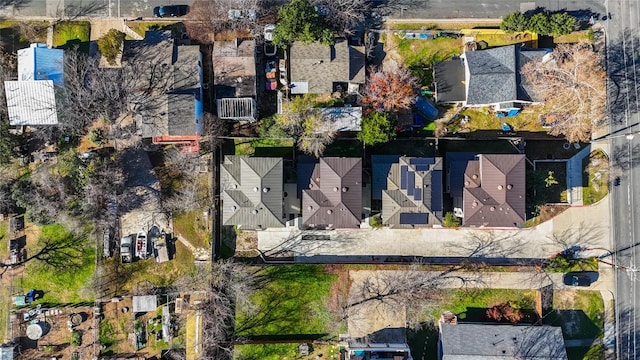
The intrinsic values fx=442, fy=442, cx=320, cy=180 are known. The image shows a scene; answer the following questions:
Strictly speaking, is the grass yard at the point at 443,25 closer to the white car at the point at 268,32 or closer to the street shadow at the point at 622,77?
the white car at the point at 268,32

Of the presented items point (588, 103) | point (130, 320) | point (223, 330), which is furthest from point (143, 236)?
point (588, 103)

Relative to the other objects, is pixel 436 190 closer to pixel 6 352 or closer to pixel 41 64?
pixel 41 64

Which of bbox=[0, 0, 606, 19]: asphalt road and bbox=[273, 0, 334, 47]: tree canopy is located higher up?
bbox=[0, 0, 606, 19]: asphalt road

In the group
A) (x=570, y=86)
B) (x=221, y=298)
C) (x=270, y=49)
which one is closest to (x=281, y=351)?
(x=221, y=298)

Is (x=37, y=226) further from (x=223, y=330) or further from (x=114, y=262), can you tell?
(x=223, y=330)

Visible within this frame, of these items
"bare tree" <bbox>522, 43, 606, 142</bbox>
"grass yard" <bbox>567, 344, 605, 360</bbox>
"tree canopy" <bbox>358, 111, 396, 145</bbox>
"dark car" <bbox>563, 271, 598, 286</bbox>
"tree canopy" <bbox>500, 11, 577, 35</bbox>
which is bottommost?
"grass yard" <bbox>567, 344, 605, 360</bbox>

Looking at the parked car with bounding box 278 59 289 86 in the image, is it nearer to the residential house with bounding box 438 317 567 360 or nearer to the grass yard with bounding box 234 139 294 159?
the grass yard with bounding box 234 139 294 159

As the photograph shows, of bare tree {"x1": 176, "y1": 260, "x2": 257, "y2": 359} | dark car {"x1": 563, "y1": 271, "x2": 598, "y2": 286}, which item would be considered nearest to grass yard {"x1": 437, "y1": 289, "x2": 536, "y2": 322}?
dark car {"x1": 563, "y1": 271, "x2": 598, "y2": 286}
